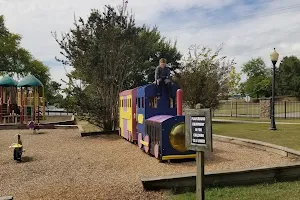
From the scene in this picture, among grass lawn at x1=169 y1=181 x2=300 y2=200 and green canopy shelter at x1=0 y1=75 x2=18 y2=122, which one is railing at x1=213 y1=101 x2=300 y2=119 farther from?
grass lawn at x1=169 y1=181 x2=300 y2=200

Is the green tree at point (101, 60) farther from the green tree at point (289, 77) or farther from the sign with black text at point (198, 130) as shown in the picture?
the green tree at point (289, 77)

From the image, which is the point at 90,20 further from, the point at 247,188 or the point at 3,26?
the point at 3,26

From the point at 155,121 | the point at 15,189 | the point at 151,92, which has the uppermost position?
the point at 151,92

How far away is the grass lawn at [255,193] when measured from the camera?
5295 mm

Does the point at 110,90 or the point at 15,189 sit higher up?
the point at 110,90

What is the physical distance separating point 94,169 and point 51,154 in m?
2.88

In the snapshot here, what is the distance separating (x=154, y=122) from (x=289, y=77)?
3137 inches

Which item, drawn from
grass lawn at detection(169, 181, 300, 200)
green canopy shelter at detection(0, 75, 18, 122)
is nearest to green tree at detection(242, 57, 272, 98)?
green canopy shelter at detection(0, 75, 18, 122)

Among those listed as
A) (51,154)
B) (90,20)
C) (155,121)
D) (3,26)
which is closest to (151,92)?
(155,121)

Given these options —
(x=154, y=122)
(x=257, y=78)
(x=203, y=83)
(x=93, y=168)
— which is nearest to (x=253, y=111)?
(x=203, y=83)

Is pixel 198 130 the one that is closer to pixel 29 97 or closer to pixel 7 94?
pixel 29 97

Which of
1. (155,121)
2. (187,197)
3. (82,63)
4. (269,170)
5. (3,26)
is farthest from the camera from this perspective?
(3,26)

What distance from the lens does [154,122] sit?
359 inches

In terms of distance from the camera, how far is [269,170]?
244 inches
